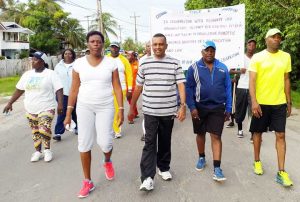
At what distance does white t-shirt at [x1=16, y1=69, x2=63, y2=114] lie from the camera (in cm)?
598

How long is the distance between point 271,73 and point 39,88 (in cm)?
348

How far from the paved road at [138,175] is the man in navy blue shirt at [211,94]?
41cm

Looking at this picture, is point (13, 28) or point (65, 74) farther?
point (13, 28)

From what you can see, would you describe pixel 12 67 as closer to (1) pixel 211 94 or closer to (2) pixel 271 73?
(1) pixel 211 94

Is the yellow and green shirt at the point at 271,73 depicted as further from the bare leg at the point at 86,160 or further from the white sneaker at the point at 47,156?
the white sneaker at the point at 47,156

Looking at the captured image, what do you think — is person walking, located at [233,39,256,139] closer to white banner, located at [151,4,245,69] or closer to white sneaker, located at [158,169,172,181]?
white banner, located at [151,4,245,69]

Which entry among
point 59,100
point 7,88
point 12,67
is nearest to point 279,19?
point 59,100

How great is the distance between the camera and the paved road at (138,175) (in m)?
4.48

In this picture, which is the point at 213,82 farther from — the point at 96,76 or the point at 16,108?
the point at 16,108

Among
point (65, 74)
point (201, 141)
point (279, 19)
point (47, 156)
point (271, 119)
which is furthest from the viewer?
point (279, 19)

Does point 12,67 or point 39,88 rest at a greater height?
point 12,67

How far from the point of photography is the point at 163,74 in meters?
4.56

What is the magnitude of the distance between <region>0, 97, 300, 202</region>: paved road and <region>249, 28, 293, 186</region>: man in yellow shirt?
0.52 meters

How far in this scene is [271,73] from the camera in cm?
480
